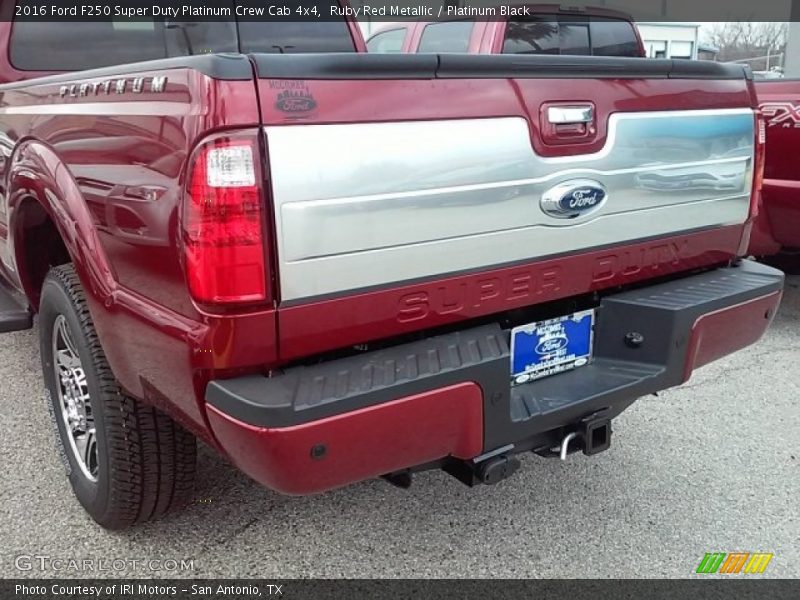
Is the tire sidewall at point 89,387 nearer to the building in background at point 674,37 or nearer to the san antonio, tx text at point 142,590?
the san antonio, tx text at point 142,590

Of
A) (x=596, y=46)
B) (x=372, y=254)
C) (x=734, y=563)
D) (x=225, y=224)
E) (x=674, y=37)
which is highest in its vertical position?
(x=674, y=37)

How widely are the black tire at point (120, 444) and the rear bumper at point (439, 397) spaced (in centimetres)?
59

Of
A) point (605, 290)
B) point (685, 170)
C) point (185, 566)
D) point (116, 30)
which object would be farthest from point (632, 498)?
point (116, 30)

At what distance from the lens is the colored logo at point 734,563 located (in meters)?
2.38

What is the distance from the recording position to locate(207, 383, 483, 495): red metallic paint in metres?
1.67

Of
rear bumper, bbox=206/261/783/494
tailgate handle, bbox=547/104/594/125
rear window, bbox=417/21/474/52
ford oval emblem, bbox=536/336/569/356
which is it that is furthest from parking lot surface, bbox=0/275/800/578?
rear window, bbox=417/21/474/52

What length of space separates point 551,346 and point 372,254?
72cm

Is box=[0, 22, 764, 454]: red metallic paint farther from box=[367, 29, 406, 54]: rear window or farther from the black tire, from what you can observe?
box=[367, 29, 406, 54]: rear window

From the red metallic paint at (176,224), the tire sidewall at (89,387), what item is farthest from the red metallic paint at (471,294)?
the tire sidewall at (89,387)

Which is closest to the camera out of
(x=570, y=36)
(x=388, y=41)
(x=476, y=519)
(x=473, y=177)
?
(x=473, y=177)

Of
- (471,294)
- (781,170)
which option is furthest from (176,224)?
(781,170)

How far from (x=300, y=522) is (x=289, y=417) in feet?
3.57

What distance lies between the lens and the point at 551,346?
222 cm

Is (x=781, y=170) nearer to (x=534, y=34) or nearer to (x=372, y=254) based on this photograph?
(x=534, y=34)
